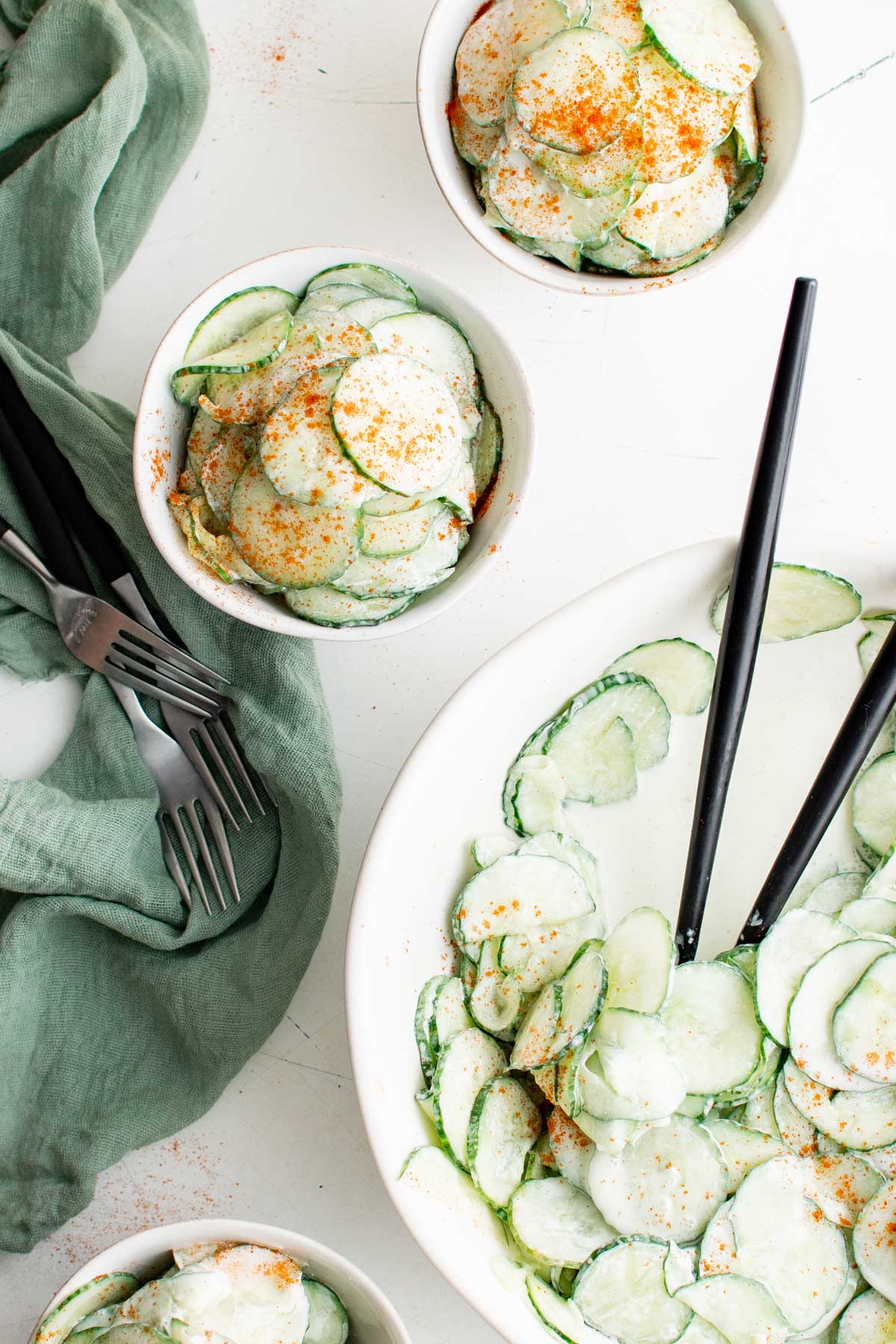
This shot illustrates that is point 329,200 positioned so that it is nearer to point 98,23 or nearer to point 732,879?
point 98,23

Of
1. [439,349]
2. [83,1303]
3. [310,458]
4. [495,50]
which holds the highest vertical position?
[495,50]

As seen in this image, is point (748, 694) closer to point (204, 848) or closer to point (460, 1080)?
point (460, 1080)

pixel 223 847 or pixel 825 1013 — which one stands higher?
pixel 825 1013

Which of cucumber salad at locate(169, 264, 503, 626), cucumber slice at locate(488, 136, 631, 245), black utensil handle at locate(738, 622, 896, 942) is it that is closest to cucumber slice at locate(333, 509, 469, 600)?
cucumber salad at locate(169, 264, 503, 626)

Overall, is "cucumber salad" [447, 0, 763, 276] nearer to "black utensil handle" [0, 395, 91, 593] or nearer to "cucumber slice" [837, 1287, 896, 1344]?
"black utensil handle" [0, 395, 91, 593]

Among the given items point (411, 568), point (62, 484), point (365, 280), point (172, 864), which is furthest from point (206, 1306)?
point (365, 280)

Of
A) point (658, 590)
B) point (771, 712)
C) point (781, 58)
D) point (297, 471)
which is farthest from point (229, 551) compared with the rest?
point (781, 58)

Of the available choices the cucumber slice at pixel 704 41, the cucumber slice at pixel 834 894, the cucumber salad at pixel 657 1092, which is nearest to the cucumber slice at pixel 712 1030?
the cucumber salad at pixel 657 1092

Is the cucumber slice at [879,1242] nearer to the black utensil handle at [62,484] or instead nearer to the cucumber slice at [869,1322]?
the cucumber slice at [869,1322]
